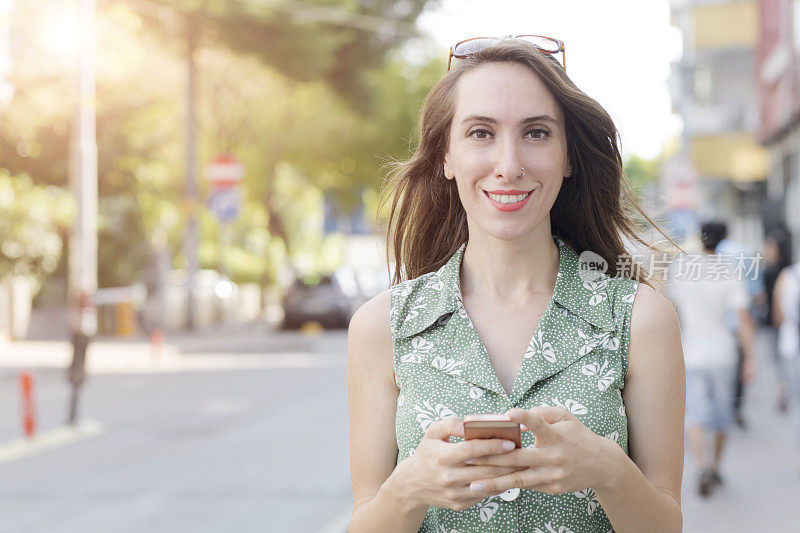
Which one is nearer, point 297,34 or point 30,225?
point 30,225

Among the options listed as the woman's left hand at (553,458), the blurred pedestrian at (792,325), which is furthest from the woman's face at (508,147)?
the blurred pedestrian at (792,325)

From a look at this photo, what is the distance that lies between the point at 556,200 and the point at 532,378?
58 cm

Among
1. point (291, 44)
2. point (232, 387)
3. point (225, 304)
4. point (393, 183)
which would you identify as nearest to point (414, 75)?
point (225, 304)

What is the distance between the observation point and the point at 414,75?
1725 inches

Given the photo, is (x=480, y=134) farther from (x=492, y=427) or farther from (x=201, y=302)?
(x=201, y=302)

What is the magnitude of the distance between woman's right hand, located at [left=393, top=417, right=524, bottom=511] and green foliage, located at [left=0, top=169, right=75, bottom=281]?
25.7m

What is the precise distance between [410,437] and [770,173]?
30.2 m

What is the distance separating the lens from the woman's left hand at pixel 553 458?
2.15 m

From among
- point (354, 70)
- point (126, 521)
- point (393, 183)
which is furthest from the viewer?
point (354, 70)

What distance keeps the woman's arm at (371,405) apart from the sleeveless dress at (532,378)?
1.2 inches

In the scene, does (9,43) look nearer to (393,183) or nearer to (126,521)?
(126,521)

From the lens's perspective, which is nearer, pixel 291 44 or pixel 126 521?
pixel 126 521

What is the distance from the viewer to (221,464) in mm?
9859

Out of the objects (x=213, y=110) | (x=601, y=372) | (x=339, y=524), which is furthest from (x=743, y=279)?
(x=213, y=110)
